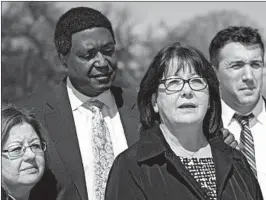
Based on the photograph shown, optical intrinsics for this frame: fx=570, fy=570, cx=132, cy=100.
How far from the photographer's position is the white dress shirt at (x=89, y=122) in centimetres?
424

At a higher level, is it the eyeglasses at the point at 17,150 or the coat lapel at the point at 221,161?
the eyeglasses at the point at 17,150

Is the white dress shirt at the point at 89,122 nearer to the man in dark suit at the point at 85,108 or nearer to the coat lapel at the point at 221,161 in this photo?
the man in dark suit at the point at 85,108

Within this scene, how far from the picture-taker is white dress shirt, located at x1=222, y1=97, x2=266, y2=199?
4.39 metres

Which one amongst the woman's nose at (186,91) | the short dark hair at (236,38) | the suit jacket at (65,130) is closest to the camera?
the woman's nose at (186,91)

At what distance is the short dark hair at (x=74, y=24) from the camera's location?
436cm

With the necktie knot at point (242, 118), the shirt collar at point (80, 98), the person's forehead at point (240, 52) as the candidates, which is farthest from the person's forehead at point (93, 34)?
the necktie knot at point (242, 118)

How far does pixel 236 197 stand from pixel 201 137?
1.43 feet

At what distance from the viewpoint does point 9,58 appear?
22.1 metres

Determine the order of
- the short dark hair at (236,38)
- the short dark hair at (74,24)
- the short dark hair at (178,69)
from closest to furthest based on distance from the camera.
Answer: the short dark hair at (178,69)
the short dark hair at (74,24)
the short dark hair at (236,38)

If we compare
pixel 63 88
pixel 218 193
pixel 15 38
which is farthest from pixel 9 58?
pixel 218 193

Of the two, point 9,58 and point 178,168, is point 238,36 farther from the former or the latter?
point 9,58

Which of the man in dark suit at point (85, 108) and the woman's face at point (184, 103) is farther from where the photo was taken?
the man in dark suit at point (85, 108)

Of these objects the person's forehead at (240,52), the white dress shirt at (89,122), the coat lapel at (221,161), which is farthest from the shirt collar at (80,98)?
the coat lapel at (221,161)

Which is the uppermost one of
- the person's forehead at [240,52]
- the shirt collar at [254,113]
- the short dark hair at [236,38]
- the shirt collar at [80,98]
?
the short dark hair at [236,38]
